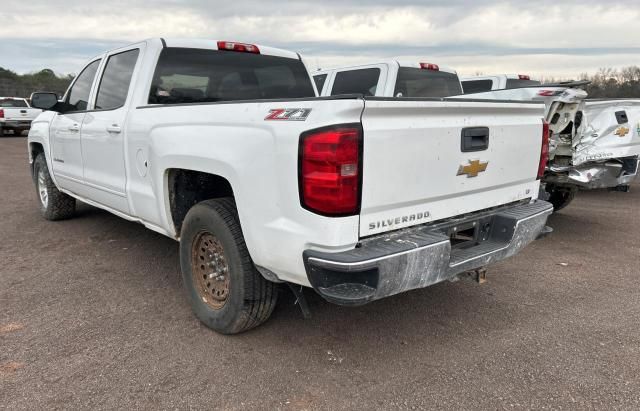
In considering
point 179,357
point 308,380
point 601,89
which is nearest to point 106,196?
point 179,357

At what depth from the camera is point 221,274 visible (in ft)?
10.9

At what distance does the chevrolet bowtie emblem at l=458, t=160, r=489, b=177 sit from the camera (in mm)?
2988

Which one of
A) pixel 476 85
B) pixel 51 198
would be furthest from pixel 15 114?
pixel 476 85

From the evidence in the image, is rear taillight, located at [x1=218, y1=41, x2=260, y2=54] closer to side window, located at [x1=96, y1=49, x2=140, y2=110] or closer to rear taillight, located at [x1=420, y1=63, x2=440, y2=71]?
side window, located at [x1=96, y1=49, x2=140, y2=110]

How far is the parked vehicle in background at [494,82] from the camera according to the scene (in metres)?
9.69

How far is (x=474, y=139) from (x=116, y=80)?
3.24m

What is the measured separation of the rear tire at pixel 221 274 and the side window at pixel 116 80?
1555 millimetres

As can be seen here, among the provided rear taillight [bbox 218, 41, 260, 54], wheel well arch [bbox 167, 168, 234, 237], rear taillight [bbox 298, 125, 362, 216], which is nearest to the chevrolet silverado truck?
rear taillight [bbox 218, 41, 260, 54]

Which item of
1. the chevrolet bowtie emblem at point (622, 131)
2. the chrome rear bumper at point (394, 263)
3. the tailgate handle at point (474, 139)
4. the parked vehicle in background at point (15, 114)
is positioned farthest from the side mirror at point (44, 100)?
the parked vehicle in background at point (15, 114)

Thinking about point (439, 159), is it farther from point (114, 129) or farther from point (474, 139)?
point (114, 129)

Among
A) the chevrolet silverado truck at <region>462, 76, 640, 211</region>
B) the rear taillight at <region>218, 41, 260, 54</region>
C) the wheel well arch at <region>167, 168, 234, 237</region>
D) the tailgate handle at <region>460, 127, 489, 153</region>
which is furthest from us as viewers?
the chevrolet silverado truck at <region>462, 76, 640, 211</region>

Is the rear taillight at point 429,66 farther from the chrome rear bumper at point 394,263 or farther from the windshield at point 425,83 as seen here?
the chrome rear bumper at point 394,263

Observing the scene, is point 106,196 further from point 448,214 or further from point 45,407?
point 448,214

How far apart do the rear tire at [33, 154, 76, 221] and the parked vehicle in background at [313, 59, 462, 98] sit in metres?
3.88
